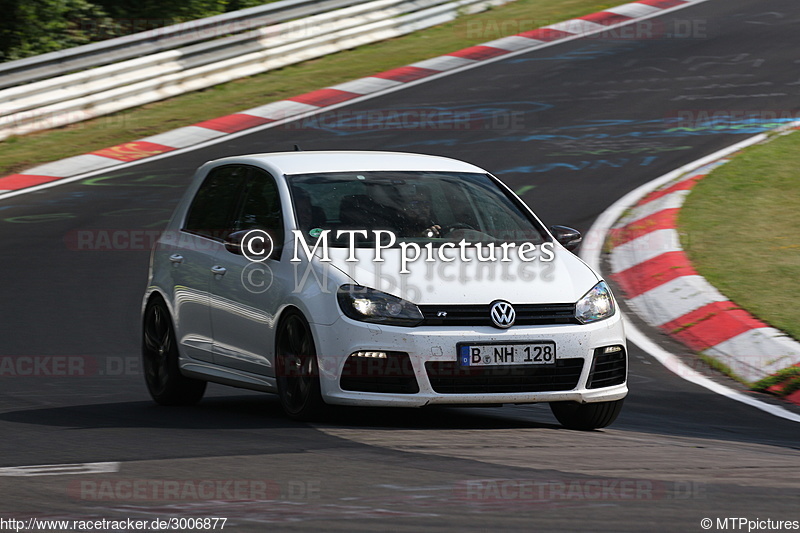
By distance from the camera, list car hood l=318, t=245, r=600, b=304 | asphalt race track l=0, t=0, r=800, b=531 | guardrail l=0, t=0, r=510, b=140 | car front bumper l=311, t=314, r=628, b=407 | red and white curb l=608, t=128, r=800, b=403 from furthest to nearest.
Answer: guardrail l=0, t=0, r=510, b=140
red and white curb l=608, t=128, r=800, b=403
car hood l=318, t=245, r=600, b=304
car front bumper l=311, t=314, r=628, b=407
asphalt race track l=0, t=0, r=800, b=531

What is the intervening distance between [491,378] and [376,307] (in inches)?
27.1

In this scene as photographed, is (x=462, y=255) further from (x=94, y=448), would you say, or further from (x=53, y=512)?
(x=53, y=512)

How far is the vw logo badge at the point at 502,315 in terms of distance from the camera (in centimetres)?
695

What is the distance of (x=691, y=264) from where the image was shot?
1137 cm

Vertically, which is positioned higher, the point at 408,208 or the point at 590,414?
the point at 408,208

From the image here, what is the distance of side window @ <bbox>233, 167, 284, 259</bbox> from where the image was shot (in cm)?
776

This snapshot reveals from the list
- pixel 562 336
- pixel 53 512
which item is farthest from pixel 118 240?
pixel 53 512

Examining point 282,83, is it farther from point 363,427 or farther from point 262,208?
point 363,427

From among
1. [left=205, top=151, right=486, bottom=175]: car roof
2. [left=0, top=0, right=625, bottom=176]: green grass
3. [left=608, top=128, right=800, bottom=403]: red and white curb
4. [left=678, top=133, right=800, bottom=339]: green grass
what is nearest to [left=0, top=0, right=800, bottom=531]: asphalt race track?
[left=608, top=128, right=800, bottom=403]: red and white curb

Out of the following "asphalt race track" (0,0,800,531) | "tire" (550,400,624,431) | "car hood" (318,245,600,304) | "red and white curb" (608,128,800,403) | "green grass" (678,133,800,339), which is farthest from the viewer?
"green grass" (678,133,800,339)

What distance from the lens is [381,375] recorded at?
22.9 ft

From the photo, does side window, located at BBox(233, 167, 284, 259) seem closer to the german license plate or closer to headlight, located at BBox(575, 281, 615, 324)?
the german license plate

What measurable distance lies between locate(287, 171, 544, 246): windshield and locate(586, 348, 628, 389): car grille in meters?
0.90

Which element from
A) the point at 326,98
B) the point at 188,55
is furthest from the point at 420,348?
the point at 188,55
